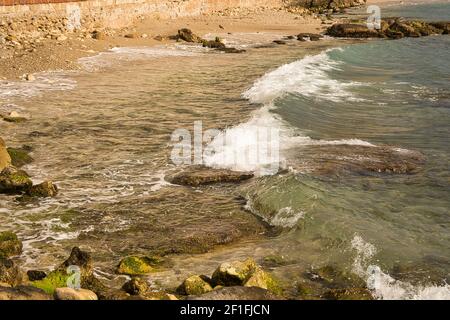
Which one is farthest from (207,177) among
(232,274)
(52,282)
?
(52,282)

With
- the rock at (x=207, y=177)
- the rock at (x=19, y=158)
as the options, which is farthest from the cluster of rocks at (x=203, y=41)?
the rock at (x=207, y=177)

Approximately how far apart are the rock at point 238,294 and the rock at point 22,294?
1884 mm

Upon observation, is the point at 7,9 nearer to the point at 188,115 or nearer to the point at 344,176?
the point at 188,115

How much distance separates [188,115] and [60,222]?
9.32 m

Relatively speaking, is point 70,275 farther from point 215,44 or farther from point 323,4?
point 323,4

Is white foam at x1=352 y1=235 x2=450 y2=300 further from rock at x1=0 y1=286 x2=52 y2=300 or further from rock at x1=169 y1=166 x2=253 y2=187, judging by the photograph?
rock at x1=0 y1=286 x2=52 y2=300

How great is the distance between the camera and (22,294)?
688cm

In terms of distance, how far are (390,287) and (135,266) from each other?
404cm

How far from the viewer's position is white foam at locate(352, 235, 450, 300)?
833 cm

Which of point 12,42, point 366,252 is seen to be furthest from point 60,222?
point 12,42

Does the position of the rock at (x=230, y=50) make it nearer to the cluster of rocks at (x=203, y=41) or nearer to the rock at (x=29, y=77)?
the cluster of rocks at (x=203, y=41)

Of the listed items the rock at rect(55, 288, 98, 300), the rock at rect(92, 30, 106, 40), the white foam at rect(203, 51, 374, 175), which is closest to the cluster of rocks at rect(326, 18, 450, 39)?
the rock at rect(92, 30, 106, 40)
